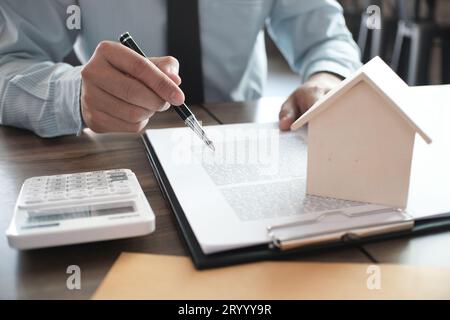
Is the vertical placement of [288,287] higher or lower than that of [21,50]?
lower

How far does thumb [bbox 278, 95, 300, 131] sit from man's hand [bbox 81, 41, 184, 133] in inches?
8.2

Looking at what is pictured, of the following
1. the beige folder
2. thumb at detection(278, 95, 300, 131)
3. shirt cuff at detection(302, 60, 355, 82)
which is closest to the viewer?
the beige folder

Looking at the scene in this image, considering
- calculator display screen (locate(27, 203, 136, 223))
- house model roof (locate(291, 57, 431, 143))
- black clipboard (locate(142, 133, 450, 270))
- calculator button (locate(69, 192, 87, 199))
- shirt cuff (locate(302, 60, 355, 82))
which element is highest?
house model roof (locate(291, 57, 431, 143))

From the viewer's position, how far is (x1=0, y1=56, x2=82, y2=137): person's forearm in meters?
0.77

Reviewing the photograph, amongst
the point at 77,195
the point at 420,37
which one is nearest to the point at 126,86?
the point at 77,195

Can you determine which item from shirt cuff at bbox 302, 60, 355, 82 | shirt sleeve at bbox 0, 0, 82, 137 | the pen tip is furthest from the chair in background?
the pen tip

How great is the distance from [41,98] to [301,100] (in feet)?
1.49

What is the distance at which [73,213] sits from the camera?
46 centimetres

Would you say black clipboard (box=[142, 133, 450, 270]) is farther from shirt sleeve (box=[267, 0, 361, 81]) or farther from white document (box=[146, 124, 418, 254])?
shirt sleeve (box=[267, 0, 361, 81])

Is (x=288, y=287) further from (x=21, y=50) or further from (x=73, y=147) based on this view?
(x=21, y=50)

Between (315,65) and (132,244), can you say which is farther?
(315,65)

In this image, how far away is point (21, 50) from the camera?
92cm

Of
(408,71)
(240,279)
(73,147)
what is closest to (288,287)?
(240,279)
